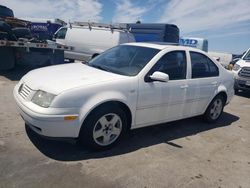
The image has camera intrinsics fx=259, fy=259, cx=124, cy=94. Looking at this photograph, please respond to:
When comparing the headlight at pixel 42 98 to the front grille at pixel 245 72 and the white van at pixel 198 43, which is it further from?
the white van at pixel 198 43

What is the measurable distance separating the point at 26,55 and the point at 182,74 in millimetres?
7249

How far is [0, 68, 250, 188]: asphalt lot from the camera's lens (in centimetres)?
314

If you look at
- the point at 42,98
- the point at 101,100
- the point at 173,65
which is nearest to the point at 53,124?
the point at 42,98

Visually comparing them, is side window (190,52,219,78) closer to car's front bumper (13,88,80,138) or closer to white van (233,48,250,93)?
car's front bumper (13,88,80,138)

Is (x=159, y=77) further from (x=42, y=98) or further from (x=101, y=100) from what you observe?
(x=42, y=98)

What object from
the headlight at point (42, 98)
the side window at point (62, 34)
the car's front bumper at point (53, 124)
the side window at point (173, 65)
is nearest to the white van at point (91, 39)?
the side window at point (62, 34)

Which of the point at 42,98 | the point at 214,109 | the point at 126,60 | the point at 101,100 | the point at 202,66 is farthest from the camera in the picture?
the point at 214,109

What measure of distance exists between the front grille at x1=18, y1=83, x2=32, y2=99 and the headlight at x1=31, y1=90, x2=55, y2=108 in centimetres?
19

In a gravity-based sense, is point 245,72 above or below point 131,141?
above

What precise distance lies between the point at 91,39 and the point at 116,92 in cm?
935

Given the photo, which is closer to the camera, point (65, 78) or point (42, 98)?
point (42, 98)

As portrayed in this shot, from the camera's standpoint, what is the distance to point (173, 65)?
15.2 feet

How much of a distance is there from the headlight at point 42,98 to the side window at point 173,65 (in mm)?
1707

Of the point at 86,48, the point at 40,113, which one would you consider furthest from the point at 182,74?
the point at 86,48
